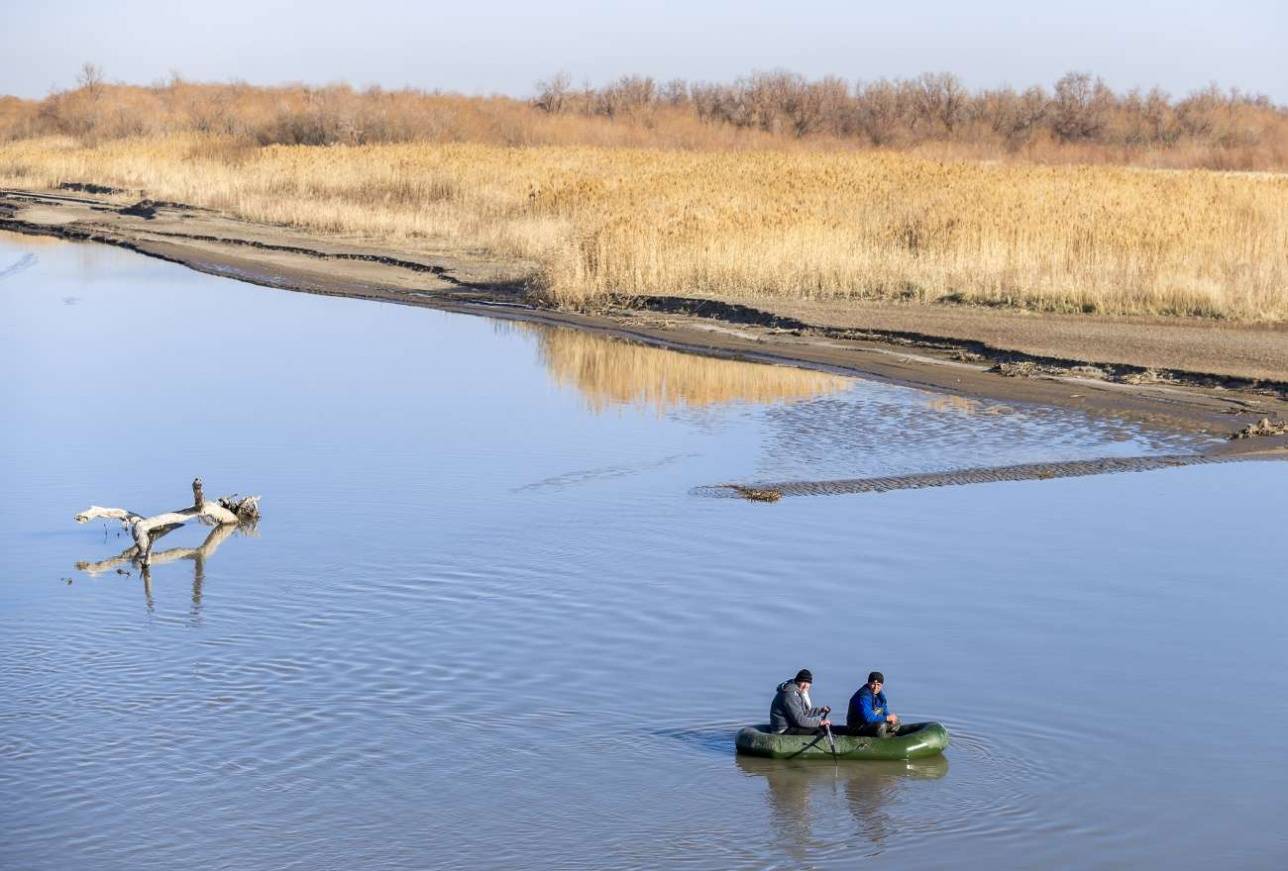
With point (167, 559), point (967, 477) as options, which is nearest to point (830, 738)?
point (167, 559)

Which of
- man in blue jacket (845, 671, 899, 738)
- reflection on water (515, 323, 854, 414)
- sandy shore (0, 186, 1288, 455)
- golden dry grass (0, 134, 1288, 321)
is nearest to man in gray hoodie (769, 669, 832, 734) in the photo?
man in blue jacket (845, 671, 899, 738)

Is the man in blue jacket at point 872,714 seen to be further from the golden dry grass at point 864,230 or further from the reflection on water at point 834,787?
the golden dry grass at point 864,230

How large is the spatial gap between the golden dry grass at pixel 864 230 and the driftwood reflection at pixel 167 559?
14.3 m

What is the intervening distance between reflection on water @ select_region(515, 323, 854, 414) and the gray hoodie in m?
10.6

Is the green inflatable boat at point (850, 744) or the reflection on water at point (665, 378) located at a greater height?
the reflection on water at point (665, 378)

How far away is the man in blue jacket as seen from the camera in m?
8.83

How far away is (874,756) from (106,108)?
8734 centimetres

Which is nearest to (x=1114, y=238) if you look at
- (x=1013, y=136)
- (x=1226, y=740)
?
(x=1226, y=740)

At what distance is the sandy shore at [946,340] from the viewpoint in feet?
62.7

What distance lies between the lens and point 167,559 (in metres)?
13.0

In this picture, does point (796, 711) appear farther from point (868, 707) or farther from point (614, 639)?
point (614, 639)

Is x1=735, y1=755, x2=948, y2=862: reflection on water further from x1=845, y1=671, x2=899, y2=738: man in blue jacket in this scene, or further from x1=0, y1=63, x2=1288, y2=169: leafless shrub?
x1=0, y1=63, x2=1288, y2=169: leafless shrub

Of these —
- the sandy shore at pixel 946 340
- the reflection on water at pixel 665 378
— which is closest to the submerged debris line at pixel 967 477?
the sandy shore at pixel 946 340

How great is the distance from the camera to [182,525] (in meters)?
13.9
